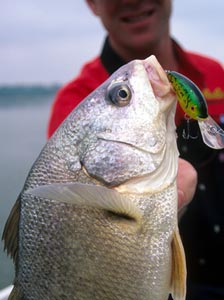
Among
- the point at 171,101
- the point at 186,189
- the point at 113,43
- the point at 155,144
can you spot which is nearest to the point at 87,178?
the point at 155,144

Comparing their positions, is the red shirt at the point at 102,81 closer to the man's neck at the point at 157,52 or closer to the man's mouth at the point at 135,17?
the man's neck at the point at 157,52

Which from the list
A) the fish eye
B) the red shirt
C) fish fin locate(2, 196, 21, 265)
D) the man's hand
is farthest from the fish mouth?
the red shirt

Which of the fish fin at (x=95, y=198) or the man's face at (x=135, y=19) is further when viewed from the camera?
the man's face at (x=135, y=19)

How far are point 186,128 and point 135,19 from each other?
0.66m

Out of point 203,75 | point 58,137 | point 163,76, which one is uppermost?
point 163,76

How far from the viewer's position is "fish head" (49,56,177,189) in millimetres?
1650

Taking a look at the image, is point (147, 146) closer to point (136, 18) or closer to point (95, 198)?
point (95, 198)

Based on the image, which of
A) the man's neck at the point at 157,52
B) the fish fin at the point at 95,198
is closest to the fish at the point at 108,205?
the fish fin at the point at 95,198

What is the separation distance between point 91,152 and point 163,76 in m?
0.32

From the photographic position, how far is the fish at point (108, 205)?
60.8 inches

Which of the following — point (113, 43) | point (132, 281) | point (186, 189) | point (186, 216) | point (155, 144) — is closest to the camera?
point (132, 281)

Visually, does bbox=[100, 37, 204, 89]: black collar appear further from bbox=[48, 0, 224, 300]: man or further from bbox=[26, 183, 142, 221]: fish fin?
bbox=[26, 183, 142, 221]: fish fin

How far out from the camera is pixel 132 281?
155cm

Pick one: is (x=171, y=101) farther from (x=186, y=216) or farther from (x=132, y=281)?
(x=186, y=216)
